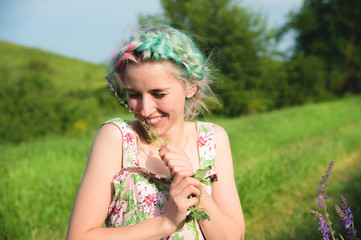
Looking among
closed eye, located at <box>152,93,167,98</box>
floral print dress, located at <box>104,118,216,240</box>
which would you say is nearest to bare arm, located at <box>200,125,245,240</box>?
floral print dress, located at <box>104,118,216,240</box>

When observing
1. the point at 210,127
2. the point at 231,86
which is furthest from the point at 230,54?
the point at 210,127

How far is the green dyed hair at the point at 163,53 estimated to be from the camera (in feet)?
5.35

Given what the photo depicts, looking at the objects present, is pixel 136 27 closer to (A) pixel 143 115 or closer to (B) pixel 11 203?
(A) pixel 143 115

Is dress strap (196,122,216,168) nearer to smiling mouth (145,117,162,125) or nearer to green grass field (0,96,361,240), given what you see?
smiling mouth (145,117,162,125)

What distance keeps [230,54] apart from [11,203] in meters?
13.9

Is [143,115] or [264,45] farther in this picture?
[264,45]

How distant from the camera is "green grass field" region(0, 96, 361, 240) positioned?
351cm

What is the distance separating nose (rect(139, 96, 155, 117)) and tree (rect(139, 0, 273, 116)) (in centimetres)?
1418

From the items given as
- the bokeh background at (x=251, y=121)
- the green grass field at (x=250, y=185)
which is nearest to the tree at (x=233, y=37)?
the bokeh background at (x=251, y=121)

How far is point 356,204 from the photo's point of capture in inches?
148

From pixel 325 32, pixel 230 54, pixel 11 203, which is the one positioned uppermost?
pixel 325 32

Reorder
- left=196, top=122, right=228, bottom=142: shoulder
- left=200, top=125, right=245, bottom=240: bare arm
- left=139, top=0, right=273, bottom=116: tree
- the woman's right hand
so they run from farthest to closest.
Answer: left=139, top=0, right=273, bottom=116: tree, left=196, top=122, right=228, bottom=142: shoulder, left=200, top=125, right=245, bottom=240: bare arm, the woman's right hand

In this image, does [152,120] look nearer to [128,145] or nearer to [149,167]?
[128,145]

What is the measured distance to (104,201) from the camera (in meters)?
1.61
